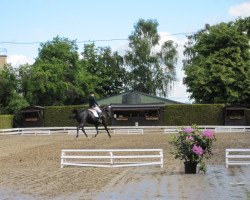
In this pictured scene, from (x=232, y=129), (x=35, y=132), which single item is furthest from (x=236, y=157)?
(x=35, y=132)

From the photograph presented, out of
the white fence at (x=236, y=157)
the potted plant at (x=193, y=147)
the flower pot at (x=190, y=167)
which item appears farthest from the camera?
the white fence at (x=236, y=157)

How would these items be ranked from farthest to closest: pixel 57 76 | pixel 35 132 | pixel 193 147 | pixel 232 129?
pixel 57 76
pixel 35 132
pixel 232 129
pixel 193 147

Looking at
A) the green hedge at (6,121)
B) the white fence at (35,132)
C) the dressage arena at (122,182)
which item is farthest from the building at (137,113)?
the dressage arena at (122,182)

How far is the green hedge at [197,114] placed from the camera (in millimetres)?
60562

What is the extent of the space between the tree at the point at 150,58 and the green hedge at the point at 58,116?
75.0 feet

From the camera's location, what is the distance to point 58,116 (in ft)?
211

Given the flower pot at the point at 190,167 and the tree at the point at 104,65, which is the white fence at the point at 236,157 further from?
the tree at the point at 104,65

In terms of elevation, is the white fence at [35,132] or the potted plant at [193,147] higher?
the white fence at [35,132]

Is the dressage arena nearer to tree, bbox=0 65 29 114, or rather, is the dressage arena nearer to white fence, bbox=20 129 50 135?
white fence, bbox=20 129 50 135

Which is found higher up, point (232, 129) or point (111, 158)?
point (232, 129)

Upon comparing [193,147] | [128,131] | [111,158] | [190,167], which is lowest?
[190,167]

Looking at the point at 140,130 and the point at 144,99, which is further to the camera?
the point at 144,99

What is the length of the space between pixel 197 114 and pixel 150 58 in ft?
79.7

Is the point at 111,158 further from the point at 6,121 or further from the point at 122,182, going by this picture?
the point at 6,121
